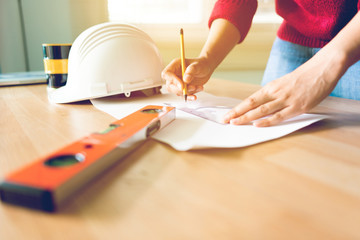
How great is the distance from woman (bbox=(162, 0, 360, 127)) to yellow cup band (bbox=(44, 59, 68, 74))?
30cm

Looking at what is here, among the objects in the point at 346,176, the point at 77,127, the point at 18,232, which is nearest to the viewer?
the point at 18,232

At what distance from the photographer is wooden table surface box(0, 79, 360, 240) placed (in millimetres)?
215

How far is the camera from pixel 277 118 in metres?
0.48

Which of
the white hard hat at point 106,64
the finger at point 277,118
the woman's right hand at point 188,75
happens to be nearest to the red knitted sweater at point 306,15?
the woman's right hand at point 188,75

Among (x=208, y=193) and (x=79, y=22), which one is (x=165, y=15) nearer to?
(x=79, y=22)

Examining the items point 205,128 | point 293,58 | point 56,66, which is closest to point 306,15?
point 293,58

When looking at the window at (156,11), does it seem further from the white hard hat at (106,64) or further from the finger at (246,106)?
the finger at (246,106)

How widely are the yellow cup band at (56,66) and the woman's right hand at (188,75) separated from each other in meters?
0.29

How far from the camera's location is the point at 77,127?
0.47 m

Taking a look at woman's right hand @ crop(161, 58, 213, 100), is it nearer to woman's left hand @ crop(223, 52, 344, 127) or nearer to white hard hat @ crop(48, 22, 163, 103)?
white hard hat @ crop(48, 22, 163, 103)

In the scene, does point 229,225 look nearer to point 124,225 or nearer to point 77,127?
point 124,225

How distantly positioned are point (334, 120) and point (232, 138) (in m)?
0.27

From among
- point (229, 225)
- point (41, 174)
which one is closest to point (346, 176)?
point (229, 225)

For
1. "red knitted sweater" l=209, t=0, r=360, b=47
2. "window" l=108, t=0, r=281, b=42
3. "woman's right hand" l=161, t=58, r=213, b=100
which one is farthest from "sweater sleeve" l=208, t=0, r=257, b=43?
"window" l=108, t=0, r=281, b=42
